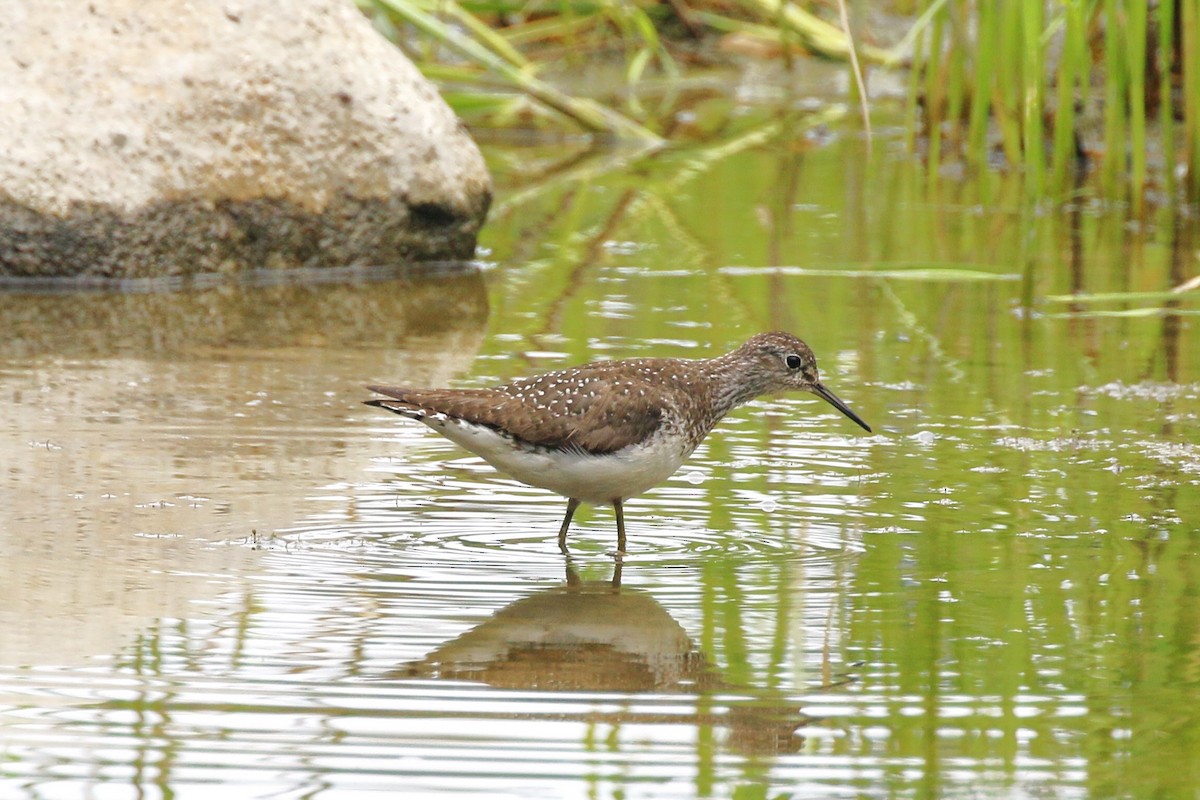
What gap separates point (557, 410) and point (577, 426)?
10cm

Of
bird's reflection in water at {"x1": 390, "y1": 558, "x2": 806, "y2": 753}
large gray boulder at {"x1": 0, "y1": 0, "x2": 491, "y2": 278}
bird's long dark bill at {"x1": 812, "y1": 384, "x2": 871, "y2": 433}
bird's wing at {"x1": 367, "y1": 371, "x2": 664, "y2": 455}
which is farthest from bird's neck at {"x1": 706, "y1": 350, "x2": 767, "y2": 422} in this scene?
large gray boulder at {"x1": 0, "y1": 0, "x2": 491, "y2": 278}

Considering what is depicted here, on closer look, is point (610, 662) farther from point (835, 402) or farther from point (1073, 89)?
point (1073, 89)

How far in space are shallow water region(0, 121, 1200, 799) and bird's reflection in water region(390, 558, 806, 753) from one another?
15 mm

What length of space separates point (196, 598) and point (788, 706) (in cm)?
182

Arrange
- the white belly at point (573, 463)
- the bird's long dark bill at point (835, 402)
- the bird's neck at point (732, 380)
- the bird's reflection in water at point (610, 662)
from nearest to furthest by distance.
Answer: the bird's reflection in water at point (610, 662)
the white belly at point (573, 463)
the bird's neck at point (732, 380)
the bird's long dark bill at point (835, 402)

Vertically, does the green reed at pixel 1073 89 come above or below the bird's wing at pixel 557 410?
above

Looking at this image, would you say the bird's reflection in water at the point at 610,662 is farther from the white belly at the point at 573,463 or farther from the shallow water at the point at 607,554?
the white belly at the point at 573,463

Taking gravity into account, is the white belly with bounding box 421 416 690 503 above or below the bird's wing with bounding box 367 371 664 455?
below

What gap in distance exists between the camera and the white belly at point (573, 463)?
6.22 meters

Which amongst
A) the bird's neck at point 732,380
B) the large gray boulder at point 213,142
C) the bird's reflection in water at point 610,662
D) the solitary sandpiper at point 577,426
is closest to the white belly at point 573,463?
the solitary sandpiper at point 577,426

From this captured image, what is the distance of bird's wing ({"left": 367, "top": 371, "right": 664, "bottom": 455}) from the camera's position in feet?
20.5

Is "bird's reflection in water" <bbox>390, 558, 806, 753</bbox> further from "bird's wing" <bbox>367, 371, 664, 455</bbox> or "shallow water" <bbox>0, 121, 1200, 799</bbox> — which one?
"bird's wing" <bbox>367, 371, 664, 455</bbox>

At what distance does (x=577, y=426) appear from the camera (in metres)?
6.29

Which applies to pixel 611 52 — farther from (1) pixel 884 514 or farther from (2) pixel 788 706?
(2) pixel 788 706
